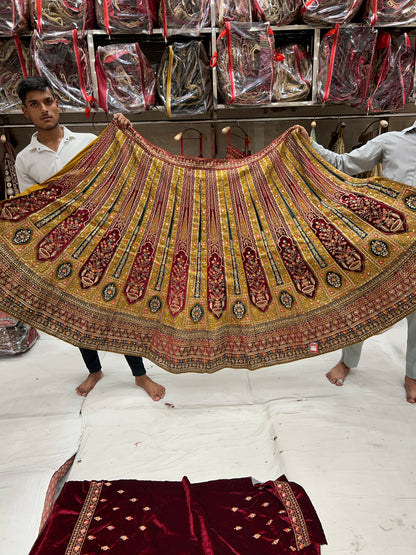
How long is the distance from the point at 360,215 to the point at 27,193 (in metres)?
1.37

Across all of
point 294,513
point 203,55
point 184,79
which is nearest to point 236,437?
point 294,513

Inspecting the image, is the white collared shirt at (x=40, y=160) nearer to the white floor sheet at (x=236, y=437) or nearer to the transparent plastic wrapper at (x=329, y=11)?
the white floor sheet at (x=236, y=437)

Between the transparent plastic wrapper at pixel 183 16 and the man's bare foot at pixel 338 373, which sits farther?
the transparent plastic wrapper at pixel 183 16

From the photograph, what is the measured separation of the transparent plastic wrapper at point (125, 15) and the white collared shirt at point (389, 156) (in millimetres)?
1392

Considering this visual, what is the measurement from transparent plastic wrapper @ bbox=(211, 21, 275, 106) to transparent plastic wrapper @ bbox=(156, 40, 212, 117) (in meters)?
0.10

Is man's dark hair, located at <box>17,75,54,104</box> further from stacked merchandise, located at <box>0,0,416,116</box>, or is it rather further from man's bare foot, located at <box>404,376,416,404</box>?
man's bare foot, located at <box>404,376,416,404</box>

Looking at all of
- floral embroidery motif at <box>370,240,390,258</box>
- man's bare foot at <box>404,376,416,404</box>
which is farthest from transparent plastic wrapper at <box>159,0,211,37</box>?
man's bare foot at <box>404,376,416,404</box>

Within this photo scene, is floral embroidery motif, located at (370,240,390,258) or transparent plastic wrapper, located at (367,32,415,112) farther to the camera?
transparent plastic wrapper, located at (367,32,415,112)

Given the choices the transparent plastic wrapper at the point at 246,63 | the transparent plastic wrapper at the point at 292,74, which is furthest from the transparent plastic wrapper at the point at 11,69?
the transparent plastic wrapper at the point at 292,74

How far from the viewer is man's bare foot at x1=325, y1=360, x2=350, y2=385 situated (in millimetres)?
2090

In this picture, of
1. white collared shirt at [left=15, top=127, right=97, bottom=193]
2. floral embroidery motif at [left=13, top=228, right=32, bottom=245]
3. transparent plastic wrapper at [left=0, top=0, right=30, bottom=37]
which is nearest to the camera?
floral embroidery motif at [left=13, top=228, right=32, bottom=245]

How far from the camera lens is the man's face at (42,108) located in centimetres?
169

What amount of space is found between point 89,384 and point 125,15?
7.18 feet

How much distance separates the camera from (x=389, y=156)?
5.75ft
